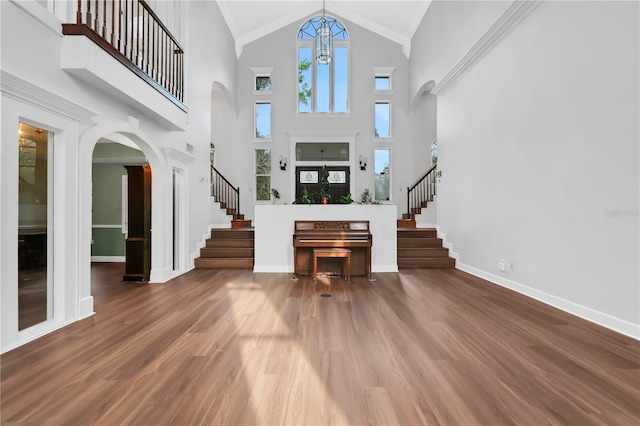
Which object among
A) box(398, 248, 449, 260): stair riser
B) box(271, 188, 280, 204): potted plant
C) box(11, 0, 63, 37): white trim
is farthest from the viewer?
box(271, 188, 280, 204): potted plant

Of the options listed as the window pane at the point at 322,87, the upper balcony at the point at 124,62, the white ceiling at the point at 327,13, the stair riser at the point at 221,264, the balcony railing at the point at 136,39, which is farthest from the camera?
the window pane at the point at 322,87

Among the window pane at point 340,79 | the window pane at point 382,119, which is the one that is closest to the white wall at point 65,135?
the window pane at point 340,79

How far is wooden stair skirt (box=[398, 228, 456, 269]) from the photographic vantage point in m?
5.74

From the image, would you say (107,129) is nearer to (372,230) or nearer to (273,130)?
(372,230)

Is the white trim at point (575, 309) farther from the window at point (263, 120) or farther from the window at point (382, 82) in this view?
the window at point (263, 120)

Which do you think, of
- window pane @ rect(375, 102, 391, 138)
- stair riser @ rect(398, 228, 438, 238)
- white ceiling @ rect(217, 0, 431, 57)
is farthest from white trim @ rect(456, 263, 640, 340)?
white ceiling @ rect(217, 0, 431, 57)

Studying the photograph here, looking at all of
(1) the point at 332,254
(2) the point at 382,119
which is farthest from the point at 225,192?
(2) the point at 382,119

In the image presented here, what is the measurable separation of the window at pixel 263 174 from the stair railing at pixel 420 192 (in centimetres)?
435

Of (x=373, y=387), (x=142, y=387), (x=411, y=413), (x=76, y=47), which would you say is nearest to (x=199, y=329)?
(x=142, y=387)

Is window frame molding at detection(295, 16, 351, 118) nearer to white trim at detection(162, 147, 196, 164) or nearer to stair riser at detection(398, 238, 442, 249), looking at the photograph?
white trim at detection(162, 147, 196, 164)

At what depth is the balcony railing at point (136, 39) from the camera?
3.04 meters

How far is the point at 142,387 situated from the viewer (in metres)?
1.75

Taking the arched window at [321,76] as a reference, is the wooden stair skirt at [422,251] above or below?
below

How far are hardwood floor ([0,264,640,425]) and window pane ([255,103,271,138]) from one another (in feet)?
22.2
